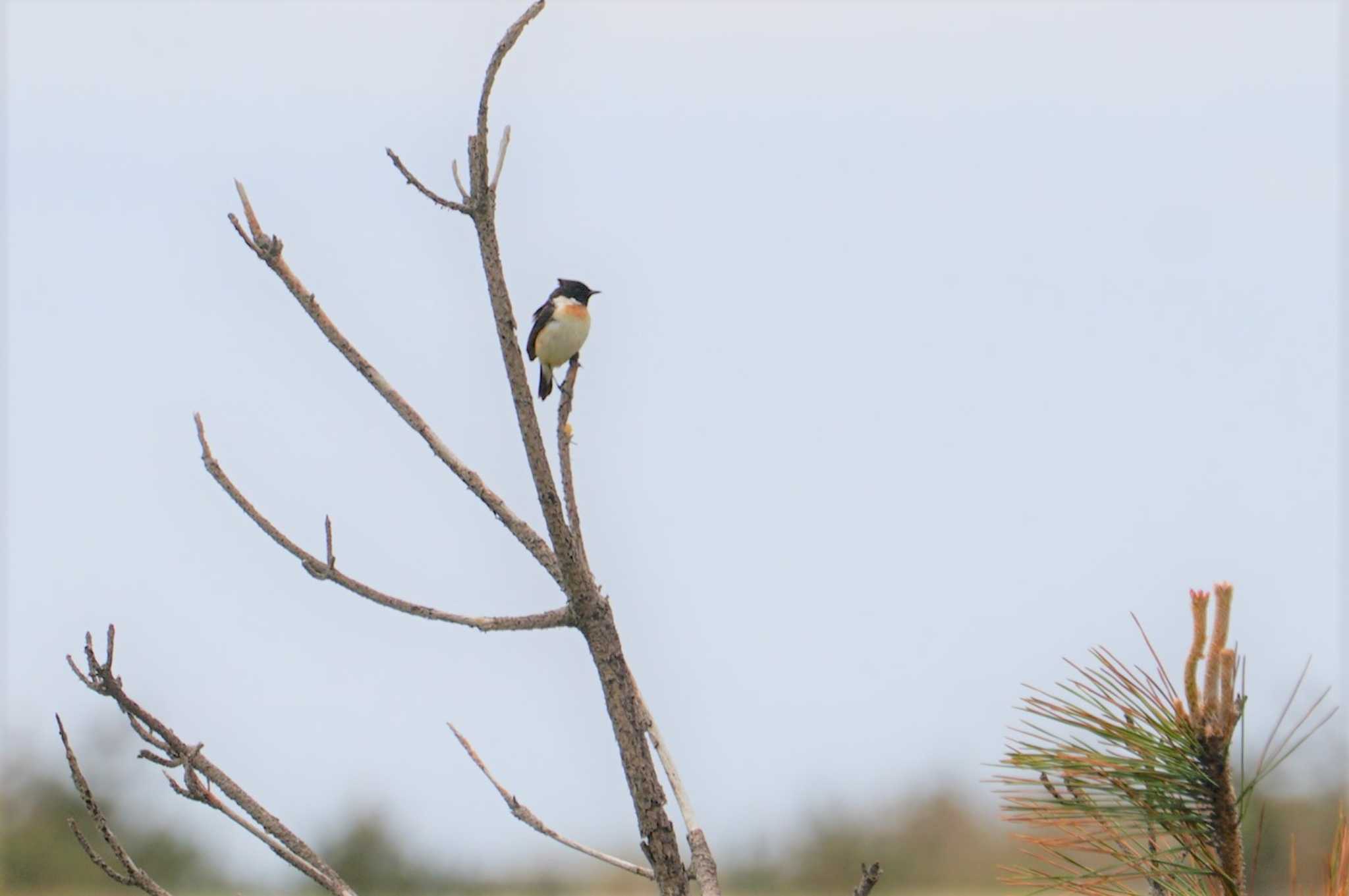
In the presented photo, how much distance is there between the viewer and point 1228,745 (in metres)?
2.41

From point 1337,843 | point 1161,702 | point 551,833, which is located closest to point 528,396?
point 551,833

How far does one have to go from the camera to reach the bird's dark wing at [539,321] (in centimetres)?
787

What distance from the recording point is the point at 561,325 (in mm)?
7668

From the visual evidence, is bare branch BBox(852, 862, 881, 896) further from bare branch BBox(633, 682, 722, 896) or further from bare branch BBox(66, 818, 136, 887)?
bare branch BBox(66, 818, 136, 887)

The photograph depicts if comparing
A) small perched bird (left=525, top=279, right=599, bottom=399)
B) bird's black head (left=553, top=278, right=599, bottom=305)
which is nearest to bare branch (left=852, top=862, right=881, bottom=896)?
small perched bird (left=525, top=279, right=599, bottom=399)

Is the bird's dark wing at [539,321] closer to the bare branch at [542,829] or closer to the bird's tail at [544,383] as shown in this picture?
the bird's tail at [544,383]

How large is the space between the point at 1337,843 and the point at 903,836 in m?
26.4

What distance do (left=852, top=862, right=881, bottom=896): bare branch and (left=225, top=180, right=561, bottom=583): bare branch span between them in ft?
2.77

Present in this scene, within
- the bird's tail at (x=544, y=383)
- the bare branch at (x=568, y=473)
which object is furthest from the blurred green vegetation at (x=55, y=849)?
the bare branch at (x=568, y=473)

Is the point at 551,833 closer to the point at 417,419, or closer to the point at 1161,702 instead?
the point at 417,419

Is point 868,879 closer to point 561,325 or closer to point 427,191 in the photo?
point 427,191

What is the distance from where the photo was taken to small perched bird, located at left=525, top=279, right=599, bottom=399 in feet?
25.2

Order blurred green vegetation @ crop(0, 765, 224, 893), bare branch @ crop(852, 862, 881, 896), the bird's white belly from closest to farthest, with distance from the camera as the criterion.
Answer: bare branch @ crop(852, 862, 881, 896) → the bird's white belly → blurred green vegetation @ crop(0, 765, 224, 893)

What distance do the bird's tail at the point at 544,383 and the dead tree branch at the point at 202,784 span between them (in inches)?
235
